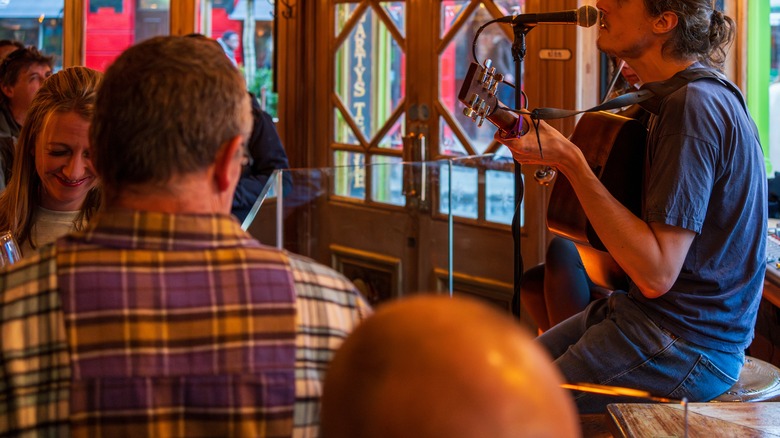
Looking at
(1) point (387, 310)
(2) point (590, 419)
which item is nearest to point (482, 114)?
(2) point (590, 419)

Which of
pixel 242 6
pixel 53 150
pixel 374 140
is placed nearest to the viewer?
pixel 53 150

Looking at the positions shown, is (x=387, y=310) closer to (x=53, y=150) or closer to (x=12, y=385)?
(x=12, y=385)


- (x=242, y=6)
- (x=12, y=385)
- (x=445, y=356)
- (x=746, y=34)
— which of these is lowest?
(x=12, y=385)

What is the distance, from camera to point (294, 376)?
42.3 inches

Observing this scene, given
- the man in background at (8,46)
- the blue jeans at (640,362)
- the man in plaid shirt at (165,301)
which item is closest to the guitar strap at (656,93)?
the blue jeans at (640,362)

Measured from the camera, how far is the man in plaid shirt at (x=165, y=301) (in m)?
1.03

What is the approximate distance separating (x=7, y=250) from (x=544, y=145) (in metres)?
1.17

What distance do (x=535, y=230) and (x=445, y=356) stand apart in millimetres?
3833

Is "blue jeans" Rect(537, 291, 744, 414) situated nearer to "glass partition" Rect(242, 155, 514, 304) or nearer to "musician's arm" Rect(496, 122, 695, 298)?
"musician's arm" Rect(496, 122, 695, 298)

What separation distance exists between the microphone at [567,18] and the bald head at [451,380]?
1.89 meters

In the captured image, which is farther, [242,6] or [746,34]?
[242,6]

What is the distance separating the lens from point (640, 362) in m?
2.04

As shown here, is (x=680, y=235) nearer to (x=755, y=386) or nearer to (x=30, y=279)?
(x=755, y=386)

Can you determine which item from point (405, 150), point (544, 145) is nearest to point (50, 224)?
point (544, 145)
